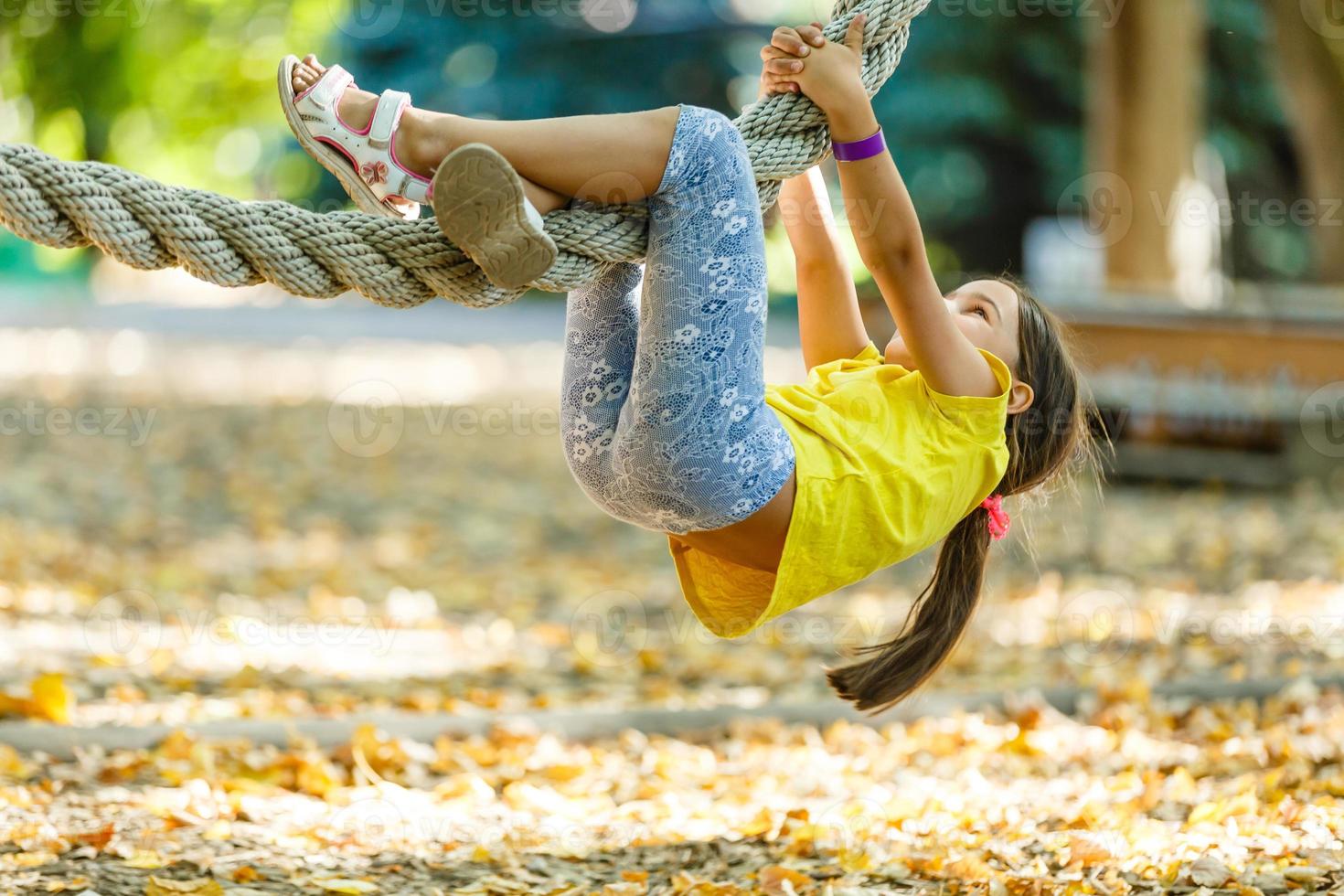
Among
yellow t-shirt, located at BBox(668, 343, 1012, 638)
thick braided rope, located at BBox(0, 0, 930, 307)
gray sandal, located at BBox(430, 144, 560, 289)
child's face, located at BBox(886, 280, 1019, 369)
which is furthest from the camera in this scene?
child's face, located at BBox(886, 280, 1019, 369)

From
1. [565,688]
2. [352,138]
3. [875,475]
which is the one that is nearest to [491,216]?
[352,138]

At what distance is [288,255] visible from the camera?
213 cm

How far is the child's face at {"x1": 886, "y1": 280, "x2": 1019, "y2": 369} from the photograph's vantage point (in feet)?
7.98

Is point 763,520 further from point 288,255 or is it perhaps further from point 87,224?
point 87,224

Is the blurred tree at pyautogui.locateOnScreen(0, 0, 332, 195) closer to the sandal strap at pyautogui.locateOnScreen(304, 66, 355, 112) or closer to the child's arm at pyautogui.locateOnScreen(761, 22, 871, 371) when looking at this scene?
the sandal strap at pyautogui.locateOnScreen(304, 66, 355, 112)

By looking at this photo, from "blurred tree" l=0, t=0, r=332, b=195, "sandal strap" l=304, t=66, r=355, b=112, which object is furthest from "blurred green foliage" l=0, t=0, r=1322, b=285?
"sandal strap" l=304, t=66, r=355, b=112

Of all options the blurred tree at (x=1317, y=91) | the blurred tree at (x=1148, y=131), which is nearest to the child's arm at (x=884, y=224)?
the blurred tree at (x=1148, y=131)

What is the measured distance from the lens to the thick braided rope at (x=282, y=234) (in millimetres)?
2045

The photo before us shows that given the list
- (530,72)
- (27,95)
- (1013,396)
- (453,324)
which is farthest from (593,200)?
(530,72)

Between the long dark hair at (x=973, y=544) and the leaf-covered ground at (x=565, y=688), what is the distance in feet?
1.10

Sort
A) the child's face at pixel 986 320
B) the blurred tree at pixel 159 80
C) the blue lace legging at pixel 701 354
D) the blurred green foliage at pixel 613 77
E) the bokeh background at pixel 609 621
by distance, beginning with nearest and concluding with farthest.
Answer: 1. the blue lace legging at pixel 701 354
2. the child's face at pixel 986 320
3. the bokeh background at pixel 609 621
4. the blurred tree at pixel 159 80
5. the blurred green foliage at pixel 613 77

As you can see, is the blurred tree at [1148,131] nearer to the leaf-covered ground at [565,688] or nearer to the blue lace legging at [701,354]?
the leaf-covered ground at [565,688]

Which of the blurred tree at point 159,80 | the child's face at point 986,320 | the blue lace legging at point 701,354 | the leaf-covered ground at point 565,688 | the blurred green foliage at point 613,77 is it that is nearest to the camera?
the blue lace legging at point 701,354

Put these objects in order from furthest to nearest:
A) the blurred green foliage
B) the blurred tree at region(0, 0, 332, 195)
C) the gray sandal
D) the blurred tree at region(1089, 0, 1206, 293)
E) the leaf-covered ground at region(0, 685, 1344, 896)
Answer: the blurred green foliage
the blurred tree at region(0, 0, 332, 195)
the blurred tree at region(1089, 0, 1206, 293)
the leaf-covered ground at region(0, 685, 1344, 896)
the gray sandal
